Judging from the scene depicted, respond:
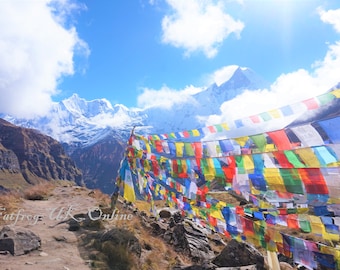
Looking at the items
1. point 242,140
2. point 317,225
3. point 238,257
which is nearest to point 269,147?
point 242,140

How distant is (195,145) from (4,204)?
10458mm

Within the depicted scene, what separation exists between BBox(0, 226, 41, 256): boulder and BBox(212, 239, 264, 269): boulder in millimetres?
6153

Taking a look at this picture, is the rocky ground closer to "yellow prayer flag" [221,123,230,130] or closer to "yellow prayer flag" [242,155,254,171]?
"yellow prayer flag" [242,155,254,171]

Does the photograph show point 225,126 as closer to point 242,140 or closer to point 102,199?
point 242,140

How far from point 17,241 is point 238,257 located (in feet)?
24.3

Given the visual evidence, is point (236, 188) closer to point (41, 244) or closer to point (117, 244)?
point (117, 244)

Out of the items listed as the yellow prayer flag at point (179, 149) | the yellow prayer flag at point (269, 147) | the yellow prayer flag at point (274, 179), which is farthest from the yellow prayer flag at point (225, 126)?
the yellow prayer flag at point (274, 179)

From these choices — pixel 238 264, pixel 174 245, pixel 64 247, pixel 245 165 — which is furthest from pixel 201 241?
pixel 245 165

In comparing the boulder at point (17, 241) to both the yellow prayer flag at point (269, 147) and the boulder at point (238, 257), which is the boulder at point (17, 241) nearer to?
the boulder at point (238, 257)

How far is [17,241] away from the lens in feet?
29.6

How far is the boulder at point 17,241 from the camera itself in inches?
346

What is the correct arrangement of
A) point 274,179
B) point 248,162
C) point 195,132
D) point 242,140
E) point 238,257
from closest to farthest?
point 274,179 → point 248,162 → point 242,140 → point 238,257 → point 195,132

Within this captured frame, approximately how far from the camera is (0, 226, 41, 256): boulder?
880 centimetres

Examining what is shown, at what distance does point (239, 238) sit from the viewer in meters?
9.93
